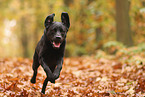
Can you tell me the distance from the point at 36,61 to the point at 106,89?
6.13 feet

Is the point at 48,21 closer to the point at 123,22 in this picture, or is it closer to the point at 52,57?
the point at 52,57

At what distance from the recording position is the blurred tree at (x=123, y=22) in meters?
10.4

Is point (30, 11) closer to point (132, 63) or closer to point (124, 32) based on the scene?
point (124, 32)

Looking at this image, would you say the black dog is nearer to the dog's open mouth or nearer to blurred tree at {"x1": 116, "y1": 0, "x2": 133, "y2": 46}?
Answer: the dog's open mouth

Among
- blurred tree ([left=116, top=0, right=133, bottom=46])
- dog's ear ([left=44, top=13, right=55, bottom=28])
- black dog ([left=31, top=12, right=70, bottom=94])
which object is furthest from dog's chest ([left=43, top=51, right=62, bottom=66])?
blurred tree ([left=116, top=0, right=133, bottom=46])

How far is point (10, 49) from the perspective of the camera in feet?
163

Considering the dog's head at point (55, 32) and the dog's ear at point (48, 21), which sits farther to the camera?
the dog's ear at point (48, 21)

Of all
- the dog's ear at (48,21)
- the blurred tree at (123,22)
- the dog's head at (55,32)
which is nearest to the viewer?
the dog's head at (55,32)

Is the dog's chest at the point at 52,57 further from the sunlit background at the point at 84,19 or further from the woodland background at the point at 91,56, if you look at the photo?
the sunlit background at the point at 84,19

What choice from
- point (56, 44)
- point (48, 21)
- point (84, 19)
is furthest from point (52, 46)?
point (84, 19)

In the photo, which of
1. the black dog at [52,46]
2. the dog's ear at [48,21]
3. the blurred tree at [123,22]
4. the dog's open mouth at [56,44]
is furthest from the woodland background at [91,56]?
the dog's ear at [48,21]

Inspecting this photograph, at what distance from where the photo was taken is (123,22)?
10430 mm

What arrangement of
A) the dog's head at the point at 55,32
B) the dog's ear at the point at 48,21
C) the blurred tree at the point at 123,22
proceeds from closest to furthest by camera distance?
the dog's head at the point at 55,32 < the dog's ear at the point at 48,21 < the blurred tree at the point at 123,22

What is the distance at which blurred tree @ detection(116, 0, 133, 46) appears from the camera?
34.0ft
